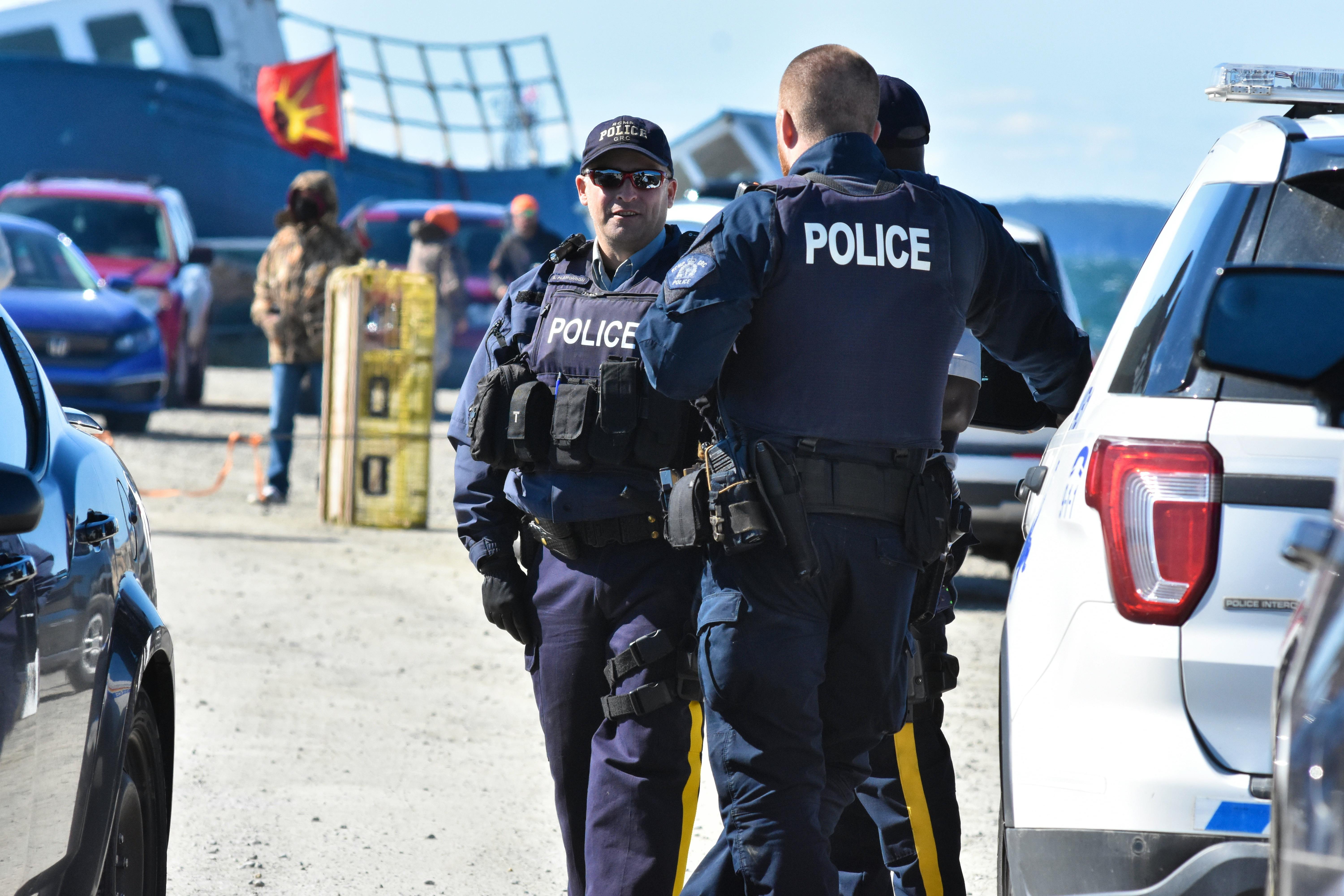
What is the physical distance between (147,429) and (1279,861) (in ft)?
43.7

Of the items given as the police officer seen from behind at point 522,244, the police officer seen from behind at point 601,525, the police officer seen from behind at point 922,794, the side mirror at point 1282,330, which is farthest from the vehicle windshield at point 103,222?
the side mirror at point 1282,330

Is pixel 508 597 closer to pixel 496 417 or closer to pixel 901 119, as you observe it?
pixel 496 417

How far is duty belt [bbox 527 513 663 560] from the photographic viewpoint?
3154mm

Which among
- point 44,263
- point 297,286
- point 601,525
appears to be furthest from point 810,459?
point 44,263

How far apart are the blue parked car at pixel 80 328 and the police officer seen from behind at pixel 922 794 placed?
10247 mm

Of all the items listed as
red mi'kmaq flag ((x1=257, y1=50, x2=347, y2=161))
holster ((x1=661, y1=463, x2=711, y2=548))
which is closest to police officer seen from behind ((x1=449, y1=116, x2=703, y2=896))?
holster ((x1=661, y1=463, x2=711, y2=548))

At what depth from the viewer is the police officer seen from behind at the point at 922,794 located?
3.39m

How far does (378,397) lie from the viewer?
9.43 m

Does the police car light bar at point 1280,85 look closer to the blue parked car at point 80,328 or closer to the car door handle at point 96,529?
the car door handle at point 96,529

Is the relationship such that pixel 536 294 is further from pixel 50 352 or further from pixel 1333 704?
pixel 50 352

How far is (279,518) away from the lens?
9852mm

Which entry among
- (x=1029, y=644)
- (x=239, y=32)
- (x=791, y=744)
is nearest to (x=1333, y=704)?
(x=1029, y=644)

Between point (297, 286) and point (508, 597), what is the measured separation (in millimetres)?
6678

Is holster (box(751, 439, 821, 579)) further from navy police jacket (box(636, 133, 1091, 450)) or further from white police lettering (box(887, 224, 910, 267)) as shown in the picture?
white police lettering (box(887, 224, 910, 267))
